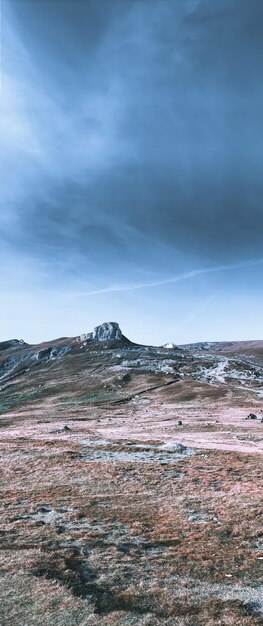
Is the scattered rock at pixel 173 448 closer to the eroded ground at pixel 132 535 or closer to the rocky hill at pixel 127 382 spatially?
the eroded ground at pixel 132 535

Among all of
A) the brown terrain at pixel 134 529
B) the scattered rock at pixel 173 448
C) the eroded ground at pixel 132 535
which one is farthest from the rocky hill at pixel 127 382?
the eroded ground at pixel 132 535

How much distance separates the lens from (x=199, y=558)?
60.1ft

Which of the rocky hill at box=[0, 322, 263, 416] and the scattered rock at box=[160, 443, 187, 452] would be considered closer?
the scattered rock at box=[160, 443, 187, 452]

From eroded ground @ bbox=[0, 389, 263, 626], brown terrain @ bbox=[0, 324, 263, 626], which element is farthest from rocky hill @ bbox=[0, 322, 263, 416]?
eroded ground @ bbox=[0, 389, 263, 626]

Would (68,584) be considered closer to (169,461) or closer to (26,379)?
(169,461)

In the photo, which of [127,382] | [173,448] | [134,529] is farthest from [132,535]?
[127,382]

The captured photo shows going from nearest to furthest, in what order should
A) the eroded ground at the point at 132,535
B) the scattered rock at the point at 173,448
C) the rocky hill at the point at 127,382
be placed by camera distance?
1. the eroded ground at the point at 132,535
2. the scattered rock at the point at 173,448
3. the rocky hill at the point at 127,382

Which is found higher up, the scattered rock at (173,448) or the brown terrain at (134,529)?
the brown terrain at (134,529)

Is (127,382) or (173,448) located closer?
(173,448)

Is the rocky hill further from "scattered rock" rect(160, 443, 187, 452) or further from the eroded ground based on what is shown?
the eroded ground

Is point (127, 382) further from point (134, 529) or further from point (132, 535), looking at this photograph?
point (132, 535)

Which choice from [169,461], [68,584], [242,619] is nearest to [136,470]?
[169,461]

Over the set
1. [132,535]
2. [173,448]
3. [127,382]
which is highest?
[127,382]

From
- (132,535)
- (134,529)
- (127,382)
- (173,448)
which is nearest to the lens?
(132,535)
